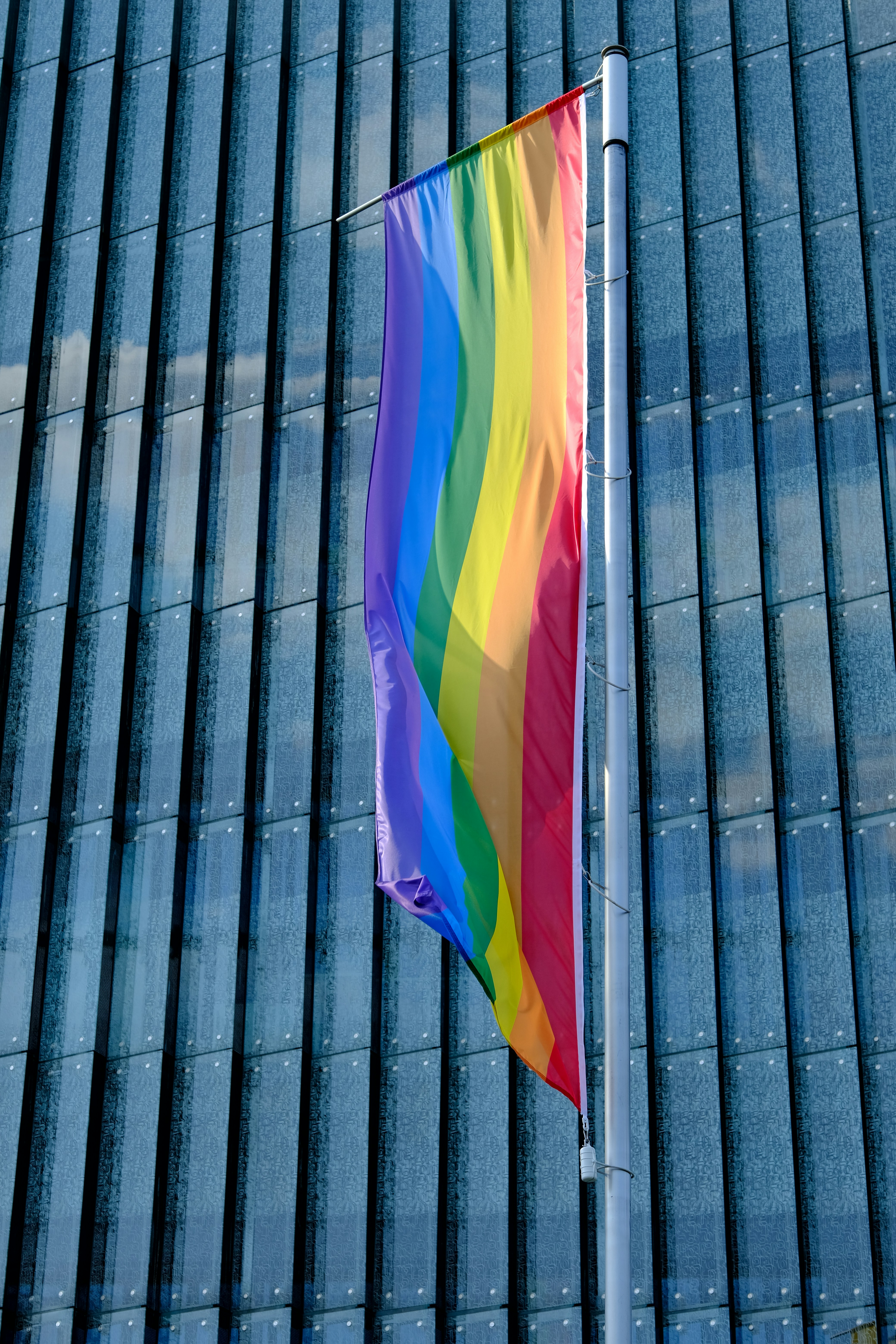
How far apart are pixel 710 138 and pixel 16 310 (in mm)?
9106

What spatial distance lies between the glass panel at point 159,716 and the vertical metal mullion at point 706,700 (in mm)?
5890

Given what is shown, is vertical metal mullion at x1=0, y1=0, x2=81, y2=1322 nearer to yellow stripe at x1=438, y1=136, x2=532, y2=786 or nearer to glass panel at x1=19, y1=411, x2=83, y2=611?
glass panel at x1=19, y1=411, x2=83, y2=611

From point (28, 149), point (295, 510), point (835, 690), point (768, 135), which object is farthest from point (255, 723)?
point (28, 149)

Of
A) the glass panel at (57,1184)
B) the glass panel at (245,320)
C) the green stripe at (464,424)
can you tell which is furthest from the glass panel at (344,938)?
the green stripe at (464,424)

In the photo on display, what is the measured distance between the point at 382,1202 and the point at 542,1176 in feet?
5.33

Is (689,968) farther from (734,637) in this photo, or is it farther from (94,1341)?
(94,1341)

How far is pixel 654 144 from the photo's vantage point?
22.8m

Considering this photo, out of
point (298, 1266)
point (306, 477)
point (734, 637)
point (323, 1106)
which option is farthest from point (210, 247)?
point (298, 1266)

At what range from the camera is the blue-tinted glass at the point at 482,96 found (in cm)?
2383

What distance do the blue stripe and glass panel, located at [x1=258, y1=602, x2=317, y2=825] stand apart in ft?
27.3

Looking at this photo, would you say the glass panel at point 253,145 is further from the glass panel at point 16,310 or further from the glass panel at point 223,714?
the glass panel at point 223,714

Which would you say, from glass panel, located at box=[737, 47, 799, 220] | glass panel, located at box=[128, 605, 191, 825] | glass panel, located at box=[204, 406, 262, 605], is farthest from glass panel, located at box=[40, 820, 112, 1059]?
glass panel, located at box=[737, 47, 799, 220]

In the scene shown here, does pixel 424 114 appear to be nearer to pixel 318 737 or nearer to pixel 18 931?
pixel 318 737

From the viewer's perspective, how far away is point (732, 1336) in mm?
17062
